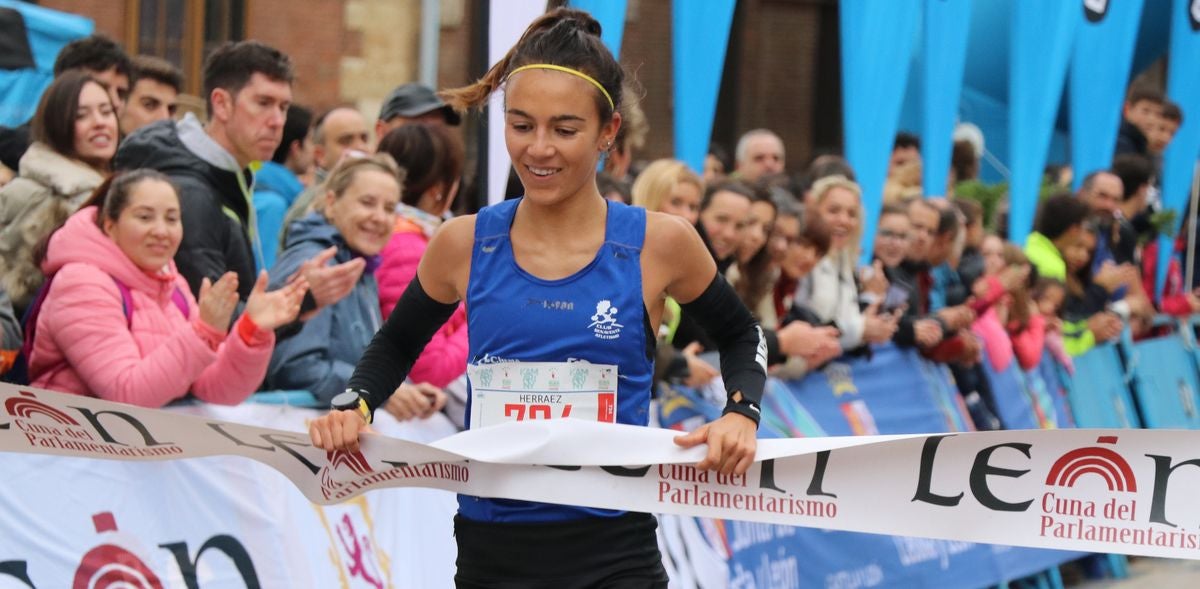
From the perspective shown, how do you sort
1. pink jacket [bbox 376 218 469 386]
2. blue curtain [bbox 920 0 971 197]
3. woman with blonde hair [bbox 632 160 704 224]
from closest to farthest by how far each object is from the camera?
pink jacket [bbox 376 218 469 386], woman with blonde hair [bbox 632 160 704 224], blue curtain [bbox 920 0 971 197]

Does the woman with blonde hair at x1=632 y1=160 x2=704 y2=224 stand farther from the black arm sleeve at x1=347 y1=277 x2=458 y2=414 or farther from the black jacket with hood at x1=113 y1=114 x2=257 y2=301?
the black arm sleeve at x1=347 y1=277 x2=458 y2=414

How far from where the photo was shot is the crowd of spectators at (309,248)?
17.0 feet

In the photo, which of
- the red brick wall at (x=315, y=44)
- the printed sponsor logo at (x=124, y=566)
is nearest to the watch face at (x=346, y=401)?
the printed sponsor logo at (x=124, y=566)

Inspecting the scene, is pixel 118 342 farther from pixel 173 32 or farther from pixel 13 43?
pixel 173 32

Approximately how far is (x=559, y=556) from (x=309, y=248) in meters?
2.52

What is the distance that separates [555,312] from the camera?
3.70 metres

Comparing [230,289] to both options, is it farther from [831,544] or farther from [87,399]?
[831,544]

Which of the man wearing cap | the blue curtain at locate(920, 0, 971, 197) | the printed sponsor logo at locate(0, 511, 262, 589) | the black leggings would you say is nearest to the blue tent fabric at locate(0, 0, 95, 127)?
the man wearing cap

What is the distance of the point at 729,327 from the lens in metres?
3.90

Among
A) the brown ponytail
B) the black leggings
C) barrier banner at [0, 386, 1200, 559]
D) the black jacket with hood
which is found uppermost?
the brown ponytail

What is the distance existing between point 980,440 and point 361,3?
14428 millimetres

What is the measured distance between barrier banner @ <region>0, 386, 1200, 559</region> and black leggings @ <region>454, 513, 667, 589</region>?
0.07 m

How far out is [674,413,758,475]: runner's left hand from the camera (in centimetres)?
362

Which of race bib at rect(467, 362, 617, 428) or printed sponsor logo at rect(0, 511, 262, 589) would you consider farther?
printed sponsor logo at rect(0, 511, 262, 589)
